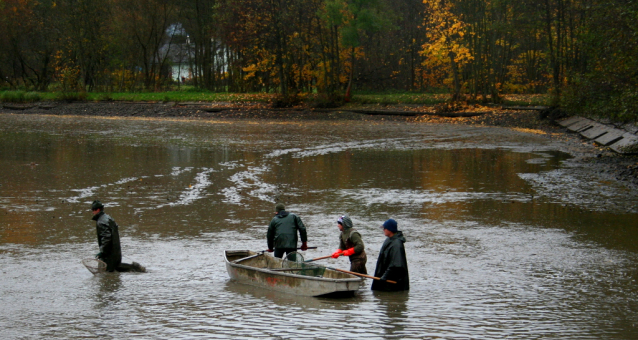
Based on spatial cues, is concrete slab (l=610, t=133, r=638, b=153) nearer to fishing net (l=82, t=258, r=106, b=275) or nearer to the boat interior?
the boat interior

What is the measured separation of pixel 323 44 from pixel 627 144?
28.0 m

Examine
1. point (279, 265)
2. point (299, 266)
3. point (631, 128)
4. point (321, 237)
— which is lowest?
point (321, 237)

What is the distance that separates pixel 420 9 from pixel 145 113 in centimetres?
2645

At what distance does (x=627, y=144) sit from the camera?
25.3m

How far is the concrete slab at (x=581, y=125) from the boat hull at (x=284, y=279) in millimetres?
25935

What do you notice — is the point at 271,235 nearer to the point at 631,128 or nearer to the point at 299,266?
the point at 299,266

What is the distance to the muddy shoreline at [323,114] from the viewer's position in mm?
34188

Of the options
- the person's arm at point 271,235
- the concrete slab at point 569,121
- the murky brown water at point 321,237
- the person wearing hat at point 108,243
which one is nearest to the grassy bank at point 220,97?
the concrete slab at point 569,121

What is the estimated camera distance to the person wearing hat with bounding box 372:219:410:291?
9555mm

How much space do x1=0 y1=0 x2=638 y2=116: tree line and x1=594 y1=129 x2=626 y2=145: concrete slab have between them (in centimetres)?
205

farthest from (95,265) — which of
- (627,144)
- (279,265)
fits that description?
(627,144)

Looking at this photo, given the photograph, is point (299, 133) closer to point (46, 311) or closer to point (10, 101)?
point (46, 311)

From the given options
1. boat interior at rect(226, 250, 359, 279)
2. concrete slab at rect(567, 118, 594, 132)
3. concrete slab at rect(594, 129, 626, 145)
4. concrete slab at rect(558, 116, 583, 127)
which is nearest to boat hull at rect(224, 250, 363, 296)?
boat interior at rect(226, 250, 359, 279)

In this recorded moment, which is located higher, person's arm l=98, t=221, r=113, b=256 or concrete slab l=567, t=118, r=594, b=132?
concrete slab l=567, t=118, r=594, b=132
